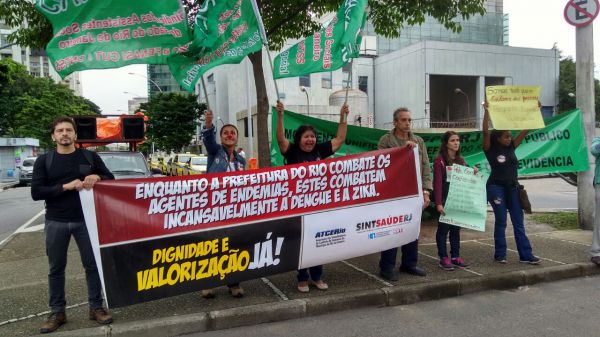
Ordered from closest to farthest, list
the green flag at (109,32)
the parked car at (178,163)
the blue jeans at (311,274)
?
the green flag at (109,32), the blue jeans at (311,274), the parked car at (178,163)

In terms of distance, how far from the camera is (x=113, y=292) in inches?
160

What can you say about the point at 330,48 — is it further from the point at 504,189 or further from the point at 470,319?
the point at 470,319

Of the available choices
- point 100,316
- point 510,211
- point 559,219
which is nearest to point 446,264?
point 510,211

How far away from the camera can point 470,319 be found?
4.41 metres

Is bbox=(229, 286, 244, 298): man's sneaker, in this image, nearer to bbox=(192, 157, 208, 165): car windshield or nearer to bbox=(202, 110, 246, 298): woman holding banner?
bbox=(202, 110, 246, 298): woman holding banner

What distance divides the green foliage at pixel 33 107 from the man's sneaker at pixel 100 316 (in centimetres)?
4228

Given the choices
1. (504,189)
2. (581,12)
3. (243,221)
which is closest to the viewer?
(243,221)

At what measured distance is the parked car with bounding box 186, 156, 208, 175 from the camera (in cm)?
2024

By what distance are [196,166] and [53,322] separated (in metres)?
17.2

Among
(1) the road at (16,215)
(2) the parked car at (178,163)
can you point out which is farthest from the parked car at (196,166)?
(1) the road at (16,215)

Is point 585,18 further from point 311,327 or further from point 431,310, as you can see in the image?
point 311,327

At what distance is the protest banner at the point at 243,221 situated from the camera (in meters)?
4.10

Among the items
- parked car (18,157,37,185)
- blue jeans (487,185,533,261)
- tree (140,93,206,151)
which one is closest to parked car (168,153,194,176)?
parked car (18,157,37,185)

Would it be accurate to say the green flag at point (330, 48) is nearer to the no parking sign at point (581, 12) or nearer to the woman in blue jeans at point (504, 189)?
the woman in blue jeans at point (504, 189)
